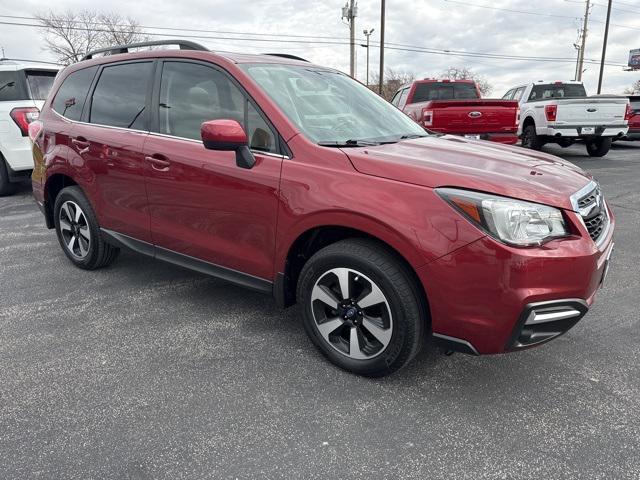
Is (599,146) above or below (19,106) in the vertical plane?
below

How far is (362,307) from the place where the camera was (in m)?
2.64

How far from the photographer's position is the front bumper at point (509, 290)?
2193 mm

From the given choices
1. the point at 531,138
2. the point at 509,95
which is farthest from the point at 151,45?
the point at 509,95

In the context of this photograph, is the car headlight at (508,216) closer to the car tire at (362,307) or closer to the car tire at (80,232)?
the car tire at (362,307)

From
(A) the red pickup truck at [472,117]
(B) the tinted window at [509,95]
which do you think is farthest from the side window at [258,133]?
(B) the tinted window at [509,95]

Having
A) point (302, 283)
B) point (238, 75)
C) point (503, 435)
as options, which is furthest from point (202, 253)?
point (503, 435)

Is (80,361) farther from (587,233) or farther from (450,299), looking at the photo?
(587,233)

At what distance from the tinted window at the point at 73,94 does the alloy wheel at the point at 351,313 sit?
2.80m

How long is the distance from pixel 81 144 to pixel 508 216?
3349 millimetres

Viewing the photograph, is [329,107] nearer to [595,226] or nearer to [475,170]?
[475,170]

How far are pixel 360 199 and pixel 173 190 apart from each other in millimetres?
1445

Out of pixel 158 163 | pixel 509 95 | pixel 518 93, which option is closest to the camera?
pixel 158 163

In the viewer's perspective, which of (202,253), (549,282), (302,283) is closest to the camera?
(549,282)

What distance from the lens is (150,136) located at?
3480mm
